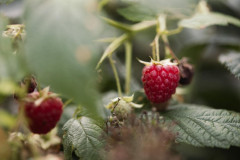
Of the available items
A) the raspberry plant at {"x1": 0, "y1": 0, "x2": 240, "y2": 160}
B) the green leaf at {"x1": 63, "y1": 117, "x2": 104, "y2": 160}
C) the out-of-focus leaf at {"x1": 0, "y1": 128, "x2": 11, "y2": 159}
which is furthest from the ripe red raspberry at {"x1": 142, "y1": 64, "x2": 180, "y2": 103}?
the out-of-focus leaf at {"x1": 0, "y1": 128, "x2": 11, "y2": 159}

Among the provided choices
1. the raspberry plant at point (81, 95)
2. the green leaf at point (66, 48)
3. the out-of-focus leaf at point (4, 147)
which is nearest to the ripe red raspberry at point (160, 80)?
the raspberry plant at point (81, 95)

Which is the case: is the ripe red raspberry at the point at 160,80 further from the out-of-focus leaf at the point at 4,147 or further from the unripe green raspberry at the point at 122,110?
the out-of-focus leaf at the point at 4,147

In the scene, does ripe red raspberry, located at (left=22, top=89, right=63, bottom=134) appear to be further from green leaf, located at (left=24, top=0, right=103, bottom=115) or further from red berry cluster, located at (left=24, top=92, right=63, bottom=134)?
green leaf, located at (left=24, top=0, right=103, bottom=115)

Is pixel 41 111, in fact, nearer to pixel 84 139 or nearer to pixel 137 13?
pixel 84 139

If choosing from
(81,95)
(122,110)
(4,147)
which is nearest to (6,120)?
(4,147)

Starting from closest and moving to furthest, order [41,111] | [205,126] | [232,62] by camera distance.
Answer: [41,111]
[205,126]
[232,62]

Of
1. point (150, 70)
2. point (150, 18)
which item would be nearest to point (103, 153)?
point (150, 70)
